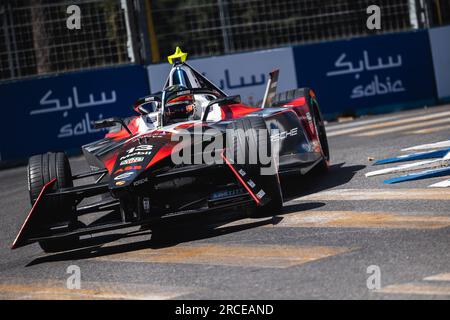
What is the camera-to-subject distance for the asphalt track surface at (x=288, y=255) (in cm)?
531

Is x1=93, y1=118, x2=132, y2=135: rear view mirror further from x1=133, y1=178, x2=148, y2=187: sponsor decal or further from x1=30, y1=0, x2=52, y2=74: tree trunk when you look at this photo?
x1=30, y1=0, x2=52, y2=74: tree trunk

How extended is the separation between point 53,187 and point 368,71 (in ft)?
33.5

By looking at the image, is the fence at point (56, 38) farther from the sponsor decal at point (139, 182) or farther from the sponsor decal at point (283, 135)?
the sponsor decal at point (139, 182)

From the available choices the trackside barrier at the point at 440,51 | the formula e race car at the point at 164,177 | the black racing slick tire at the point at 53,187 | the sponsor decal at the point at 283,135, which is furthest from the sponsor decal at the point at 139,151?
the trackside barrier at the point at 440,51

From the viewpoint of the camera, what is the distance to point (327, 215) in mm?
7457

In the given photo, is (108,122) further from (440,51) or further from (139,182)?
(440,51)

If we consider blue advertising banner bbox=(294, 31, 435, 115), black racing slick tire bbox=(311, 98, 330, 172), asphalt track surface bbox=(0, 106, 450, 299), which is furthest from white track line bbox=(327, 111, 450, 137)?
asphalt track surface bbox=(0, 106, 450, 299)

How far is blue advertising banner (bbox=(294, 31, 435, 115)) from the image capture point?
1664 cm

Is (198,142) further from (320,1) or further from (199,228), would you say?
(320,1)

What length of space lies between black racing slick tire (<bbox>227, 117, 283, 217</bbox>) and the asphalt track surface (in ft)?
0.43

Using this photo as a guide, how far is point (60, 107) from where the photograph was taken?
1560cm

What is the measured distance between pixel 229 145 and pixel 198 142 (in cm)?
29
